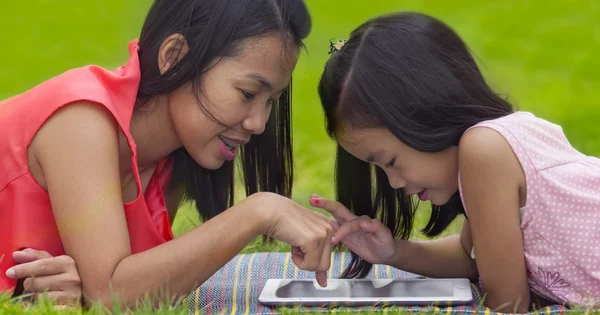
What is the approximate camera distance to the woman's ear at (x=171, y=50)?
9.90 ft

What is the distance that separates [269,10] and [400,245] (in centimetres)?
97

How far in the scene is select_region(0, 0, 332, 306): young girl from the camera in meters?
2.76

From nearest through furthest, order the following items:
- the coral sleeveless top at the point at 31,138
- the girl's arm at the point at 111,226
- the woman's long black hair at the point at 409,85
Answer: the girl's arm at the point at 111,226
the coral sleeveless top at the point at 31,138
the woman's long black hair at the point at 409,85

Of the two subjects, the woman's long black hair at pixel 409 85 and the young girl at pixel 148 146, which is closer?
the young girl at pixel 148 146

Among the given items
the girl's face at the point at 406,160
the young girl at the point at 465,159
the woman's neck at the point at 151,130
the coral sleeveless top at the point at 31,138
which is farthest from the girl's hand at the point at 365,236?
the coral sleeveless top at the point at 31,138

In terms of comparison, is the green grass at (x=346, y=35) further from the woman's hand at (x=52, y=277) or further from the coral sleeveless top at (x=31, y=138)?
the woman's hand at (x=52, y=277)

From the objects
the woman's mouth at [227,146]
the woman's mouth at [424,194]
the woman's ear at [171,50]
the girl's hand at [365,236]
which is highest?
Answer: the woman's ear at [171,50]

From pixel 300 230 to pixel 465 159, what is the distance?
1.80 ft

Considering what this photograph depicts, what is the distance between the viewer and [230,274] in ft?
11.2

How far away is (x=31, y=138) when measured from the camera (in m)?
2.89

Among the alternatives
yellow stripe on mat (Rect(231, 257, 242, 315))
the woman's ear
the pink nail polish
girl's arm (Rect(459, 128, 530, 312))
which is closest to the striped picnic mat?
yellow stripe on mat (Rect(231, 257, 242, 315))

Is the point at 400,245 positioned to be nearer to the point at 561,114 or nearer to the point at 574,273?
the point at 574,273

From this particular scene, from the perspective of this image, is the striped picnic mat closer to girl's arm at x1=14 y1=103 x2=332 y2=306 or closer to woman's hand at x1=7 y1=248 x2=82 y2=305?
girl's arm at x1=14 y1=103 x2=332 y2=306

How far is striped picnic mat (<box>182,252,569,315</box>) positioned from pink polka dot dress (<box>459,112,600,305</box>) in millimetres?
124
